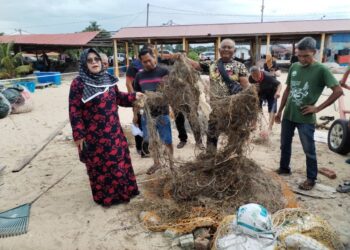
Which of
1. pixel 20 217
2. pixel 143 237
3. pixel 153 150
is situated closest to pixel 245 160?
pixel 153 150

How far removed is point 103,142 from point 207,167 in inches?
49.3

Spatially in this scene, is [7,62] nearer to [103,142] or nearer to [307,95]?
[103,142]

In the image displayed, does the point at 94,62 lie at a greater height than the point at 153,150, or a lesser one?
greater

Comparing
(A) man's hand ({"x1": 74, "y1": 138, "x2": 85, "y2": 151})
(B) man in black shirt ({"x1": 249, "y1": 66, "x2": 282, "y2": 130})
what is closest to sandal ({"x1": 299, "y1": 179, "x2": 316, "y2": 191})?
(A) man's hand ({"x1": 74, "y1": 138, "x2": 85, "y2": 151})

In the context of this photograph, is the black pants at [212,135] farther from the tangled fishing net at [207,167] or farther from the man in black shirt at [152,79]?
the man in black shirt at [152,79]

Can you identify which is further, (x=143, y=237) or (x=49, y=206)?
(x=49, y=206)

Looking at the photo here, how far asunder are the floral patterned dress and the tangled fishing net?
0.34m

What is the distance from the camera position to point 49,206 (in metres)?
3.71

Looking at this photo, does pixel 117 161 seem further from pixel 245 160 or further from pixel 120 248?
pixel 245 160

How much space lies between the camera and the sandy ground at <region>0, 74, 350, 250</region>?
9.79 ft

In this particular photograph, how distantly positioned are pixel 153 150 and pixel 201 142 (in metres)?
0.64

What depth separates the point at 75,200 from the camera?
151 inches

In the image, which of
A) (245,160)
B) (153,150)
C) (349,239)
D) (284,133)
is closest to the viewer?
(349,239)

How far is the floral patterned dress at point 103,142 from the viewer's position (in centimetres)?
322
